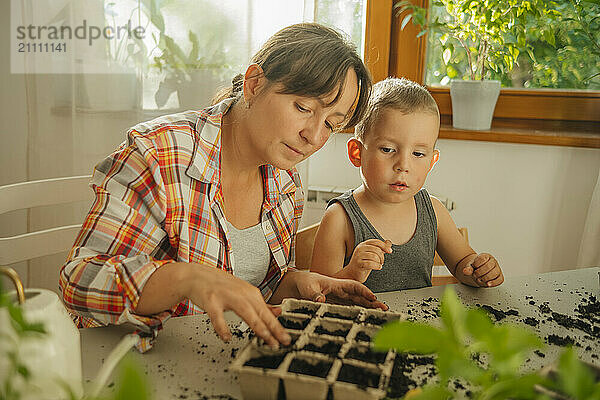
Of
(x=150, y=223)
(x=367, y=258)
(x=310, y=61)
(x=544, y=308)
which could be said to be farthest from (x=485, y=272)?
(x=150, y=223)

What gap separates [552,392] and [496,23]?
69.5 inches

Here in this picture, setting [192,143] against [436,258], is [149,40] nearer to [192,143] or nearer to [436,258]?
[192,143]

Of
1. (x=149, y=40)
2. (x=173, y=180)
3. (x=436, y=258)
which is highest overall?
(x=149, y=40)

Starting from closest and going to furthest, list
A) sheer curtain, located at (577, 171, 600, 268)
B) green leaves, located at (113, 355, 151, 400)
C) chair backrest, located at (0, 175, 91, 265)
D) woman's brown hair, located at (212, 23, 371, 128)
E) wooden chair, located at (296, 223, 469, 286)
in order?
green leaves, located at (113, 355, 151, 400) < woman's brown hair, located at (212, 23, 371, 128) < chair backrest, located at (0, 175, 91, 265) < wooden chair, located at (296, 223, 469, 286) < sheer curtain, located at (577, 171, 600, 268)

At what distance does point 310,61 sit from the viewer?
3.74 feet

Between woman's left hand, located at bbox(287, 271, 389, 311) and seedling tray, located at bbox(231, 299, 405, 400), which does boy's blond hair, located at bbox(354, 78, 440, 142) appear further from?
seedling tray, located at bbox(231, 299, 405, 400)

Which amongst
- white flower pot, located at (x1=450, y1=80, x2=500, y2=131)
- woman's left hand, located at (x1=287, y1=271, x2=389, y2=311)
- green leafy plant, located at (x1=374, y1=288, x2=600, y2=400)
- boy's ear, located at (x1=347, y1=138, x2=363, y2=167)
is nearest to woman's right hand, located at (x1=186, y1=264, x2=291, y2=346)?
woman's left hand, located at (x1=287, y1=271, x2=389, y2=311)

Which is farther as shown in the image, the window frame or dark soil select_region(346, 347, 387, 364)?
the window frame

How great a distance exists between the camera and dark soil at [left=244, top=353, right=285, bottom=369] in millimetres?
709

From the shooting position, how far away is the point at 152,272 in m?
0.89

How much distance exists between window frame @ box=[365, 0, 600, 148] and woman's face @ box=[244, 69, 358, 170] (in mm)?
1178

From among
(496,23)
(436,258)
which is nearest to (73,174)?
(436,258)

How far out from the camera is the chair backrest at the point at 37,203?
140 centimetres

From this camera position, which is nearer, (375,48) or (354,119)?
(354,119)
